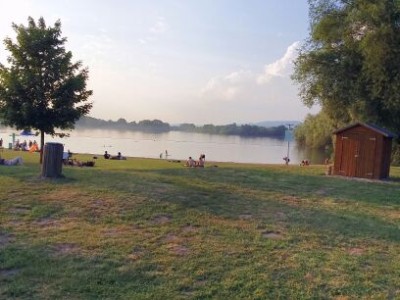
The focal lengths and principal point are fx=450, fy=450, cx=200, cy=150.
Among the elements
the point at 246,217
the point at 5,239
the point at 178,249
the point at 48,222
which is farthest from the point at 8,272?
the point at 246,217

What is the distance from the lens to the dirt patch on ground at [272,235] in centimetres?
798

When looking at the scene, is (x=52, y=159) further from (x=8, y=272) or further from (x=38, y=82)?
(x=38, y=82)

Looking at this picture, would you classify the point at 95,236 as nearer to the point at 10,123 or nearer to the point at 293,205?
the point at 293,205

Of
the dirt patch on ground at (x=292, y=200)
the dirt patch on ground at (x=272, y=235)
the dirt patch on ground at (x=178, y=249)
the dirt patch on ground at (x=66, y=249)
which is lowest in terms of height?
the dirt patch on ground at (x=66, y=249)

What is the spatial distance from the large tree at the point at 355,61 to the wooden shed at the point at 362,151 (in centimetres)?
659

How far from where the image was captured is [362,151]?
1833 cm

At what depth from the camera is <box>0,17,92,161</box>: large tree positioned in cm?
2050

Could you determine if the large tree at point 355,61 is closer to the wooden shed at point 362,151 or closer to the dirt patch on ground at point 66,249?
the wooden shed at point 362,151

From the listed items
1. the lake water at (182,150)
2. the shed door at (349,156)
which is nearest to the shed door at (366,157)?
the shed door at (349,156)

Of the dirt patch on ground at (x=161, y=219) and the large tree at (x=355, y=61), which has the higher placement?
the large tree at (x=355, y=61)

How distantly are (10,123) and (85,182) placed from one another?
1116cm

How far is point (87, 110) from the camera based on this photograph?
71.7 ft

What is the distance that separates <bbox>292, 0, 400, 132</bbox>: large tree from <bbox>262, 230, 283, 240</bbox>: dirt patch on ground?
17826 millimetres

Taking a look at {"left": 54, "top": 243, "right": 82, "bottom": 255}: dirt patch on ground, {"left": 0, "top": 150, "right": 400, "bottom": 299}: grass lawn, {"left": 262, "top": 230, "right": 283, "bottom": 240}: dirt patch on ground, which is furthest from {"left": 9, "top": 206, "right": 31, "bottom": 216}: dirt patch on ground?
{"left": 262, "top": 230, "right": 283, "bottom": 240}: dirt patch on ground
